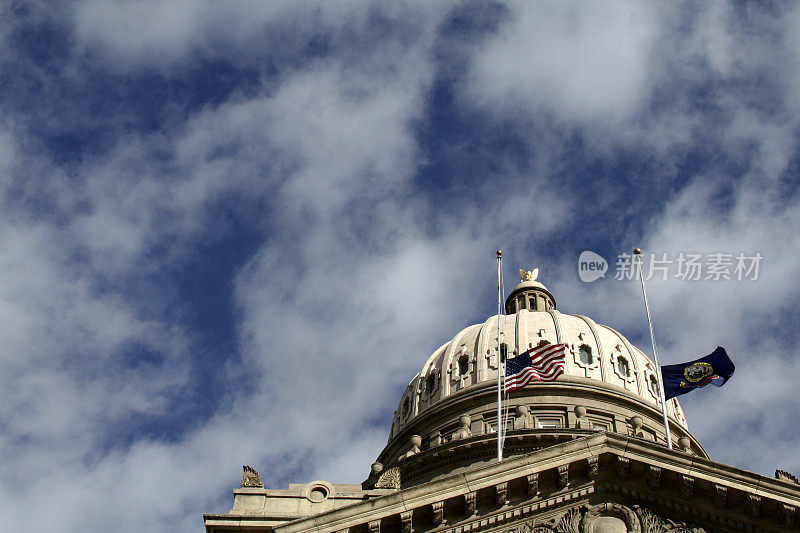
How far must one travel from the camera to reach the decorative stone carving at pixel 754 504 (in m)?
20.8

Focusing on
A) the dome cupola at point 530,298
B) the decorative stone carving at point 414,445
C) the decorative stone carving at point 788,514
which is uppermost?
the dome cupola at point 530,298

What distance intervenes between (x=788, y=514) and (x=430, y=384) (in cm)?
4223

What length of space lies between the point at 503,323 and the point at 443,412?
1019 cm

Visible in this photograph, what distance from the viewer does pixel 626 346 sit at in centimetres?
6412

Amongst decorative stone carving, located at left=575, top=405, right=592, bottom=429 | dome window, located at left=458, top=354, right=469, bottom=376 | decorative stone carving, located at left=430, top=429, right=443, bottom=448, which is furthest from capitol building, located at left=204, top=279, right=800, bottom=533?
dome window, located at left=458, top=354, right=469, bottom=376

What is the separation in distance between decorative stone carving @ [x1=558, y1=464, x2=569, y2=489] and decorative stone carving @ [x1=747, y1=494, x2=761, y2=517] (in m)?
4.05

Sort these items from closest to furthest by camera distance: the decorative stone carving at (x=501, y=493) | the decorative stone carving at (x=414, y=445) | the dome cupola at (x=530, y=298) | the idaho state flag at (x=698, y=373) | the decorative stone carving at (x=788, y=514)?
the decorative stone carving at (x=788, y=514) < the decorative stone carving at (x=501, y=493) < the idaho state flag at (x=698, y=373) < the decorative stone carving at (x=414, y=445) < the dome cupola at (x=530, y=298)

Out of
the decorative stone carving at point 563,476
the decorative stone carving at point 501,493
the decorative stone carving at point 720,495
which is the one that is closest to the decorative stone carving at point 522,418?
the decorative stone carving at point 563,476

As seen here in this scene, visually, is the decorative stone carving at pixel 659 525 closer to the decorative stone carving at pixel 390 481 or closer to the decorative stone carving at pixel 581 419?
the decorative stone carving at pixel 390 481

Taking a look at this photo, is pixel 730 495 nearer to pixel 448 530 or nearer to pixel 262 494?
pixel 448 530

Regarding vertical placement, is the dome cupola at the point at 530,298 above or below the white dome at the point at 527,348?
A: above

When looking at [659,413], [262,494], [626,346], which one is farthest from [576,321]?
[262,494]

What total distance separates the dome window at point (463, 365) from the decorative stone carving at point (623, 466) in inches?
1484

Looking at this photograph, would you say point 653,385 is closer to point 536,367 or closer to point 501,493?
point 536,367
